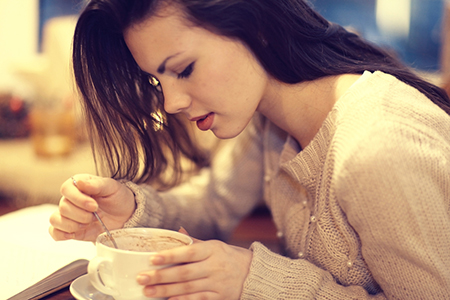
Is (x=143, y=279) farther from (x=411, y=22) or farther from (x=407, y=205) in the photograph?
(x=411, y=22)

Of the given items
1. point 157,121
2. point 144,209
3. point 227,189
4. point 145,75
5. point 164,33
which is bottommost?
point 227,189

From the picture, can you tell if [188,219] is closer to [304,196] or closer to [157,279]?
[304,196]

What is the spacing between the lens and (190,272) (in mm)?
594

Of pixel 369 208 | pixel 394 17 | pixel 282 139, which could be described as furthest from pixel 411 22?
pixel 369 208

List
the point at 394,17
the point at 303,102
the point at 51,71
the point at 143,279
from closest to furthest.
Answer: the point at 143,279 < the point at 303,102 < the point at 51,71 < the point at 394,17

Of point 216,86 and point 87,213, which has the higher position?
point 216,86

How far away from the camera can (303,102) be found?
34.1 inches

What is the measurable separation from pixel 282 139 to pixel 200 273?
1.72ft

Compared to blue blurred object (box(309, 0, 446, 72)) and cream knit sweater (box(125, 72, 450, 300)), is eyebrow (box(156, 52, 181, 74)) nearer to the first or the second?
cream knit sweater (box(125, 72, 450, 300))

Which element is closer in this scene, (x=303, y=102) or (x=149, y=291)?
(x=149, y=291)

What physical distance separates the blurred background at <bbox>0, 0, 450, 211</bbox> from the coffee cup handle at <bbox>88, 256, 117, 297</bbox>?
0.84 metres

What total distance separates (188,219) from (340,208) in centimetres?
46

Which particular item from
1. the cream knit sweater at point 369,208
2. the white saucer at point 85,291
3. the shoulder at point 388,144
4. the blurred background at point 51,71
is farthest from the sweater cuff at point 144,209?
the blurred background at point 51,71

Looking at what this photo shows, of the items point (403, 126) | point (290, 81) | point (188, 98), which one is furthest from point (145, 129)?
point (403, 126)
